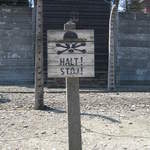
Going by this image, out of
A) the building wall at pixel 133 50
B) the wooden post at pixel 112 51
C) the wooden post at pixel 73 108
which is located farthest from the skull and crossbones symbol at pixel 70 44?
the building wall at pixel 133 50

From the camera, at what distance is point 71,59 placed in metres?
6.88

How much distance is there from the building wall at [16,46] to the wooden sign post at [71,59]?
11676 mm

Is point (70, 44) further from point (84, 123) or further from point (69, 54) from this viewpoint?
point (84, 123)

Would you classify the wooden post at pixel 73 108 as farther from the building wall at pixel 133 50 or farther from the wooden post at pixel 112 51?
the building wall at pixel 133 50

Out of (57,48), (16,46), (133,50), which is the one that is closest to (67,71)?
(57,48)

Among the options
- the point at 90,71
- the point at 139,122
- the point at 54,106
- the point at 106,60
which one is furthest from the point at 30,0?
the point at 90,71

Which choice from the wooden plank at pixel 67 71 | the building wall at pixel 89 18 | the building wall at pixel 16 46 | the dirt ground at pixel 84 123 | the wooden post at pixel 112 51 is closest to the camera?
the wooden plank at pixel 67 71

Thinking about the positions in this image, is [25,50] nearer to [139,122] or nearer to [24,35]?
[24,35]

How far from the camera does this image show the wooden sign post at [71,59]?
6875 mm

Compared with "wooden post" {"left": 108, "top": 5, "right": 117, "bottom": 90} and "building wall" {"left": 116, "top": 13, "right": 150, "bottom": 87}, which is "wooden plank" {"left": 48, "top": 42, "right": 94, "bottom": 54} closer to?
"wooden post" {"left": 108, "top": 5, "right": 117, "bottom": 90}

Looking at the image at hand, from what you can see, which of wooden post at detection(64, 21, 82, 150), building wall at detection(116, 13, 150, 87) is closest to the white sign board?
wooden post at detection(64, 21, 82, 150)

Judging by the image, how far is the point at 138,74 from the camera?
63.0ft

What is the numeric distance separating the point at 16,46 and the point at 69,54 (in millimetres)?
11926

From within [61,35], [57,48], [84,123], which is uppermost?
[61,35]
